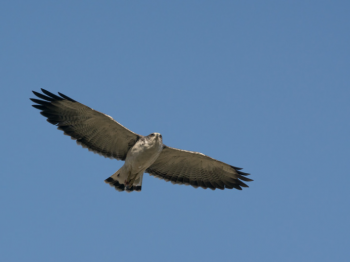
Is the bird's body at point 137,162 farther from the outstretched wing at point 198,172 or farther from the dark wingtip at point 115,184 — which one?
the outstretched wing at point 198,172

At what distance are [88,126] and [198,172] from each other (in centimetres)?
375

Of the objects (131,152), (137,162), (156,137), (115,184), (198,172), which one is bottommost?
(115,184)

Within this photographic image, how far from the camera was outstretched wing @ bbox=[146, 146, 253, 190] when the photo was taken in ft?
52.9

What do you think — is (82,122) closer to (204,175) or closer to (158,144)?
(158,144)

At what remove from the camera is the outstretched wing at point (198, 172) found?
16125 mm

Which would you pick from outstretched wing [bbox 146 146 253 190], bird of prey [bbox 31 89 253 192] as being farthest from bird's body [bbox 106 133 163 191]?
outstretched wing [bbox 146 146 253 190]

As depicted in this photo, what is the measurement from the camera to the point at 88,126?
607 inches

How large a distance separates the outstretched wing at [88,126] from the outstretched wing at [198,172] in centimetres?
129

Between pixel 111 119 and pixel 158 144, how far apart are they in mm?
1519

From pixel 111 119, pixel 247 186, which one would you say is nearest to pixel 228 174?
pixel 247 186

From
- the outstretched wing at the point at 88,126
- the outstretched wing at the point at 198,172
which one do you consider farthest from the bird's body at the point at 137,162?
the outstretched wing at the point at 198,172

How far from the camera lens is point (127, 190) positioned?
16.0 metres

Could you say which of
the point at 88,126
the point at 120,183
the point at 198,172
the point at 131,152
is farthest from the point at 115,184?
the point at 198,172

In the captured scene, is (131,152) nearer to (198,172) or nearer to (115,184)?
(115,184)
